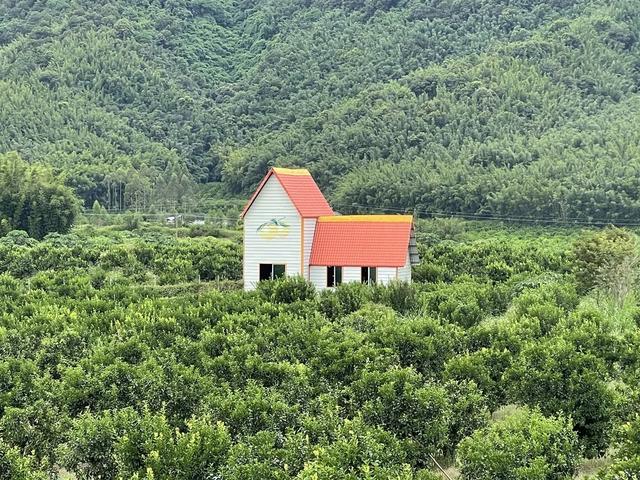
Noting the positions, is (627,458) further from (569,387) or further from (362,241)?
(362,241)

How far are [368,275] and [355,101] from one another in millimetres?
71745

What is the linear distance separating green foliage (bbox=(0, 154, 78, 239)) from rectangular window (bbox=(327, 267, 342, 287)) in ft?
119

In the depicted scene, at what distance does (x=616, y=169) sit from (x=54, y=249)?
48.6 meters

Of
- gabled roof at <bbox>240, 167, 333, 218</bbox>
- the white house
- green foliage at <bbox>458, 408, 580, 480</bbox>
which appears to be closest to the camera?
green foliage at <bbox>458, 408, 580, 480</bbox>

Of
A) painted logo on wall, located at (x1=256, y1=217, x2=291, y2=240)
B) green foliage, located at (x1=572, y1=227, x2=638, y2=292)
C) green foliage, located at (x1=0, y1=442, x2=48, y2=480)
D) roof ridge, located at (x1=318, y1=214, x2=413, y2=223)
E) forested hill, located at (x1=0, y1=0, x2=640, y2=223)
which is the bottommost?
green foliage, located at (x1=0, y1=442, x2=48, y2=480)

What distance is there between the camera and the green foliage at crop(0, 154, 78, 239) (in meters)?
67.1

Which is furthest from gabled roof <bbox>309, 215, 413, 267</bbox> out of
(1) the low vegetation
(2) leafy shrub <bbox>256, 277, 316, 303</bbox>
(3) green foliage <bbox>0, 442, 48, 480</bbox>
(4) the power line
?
(4) the power line

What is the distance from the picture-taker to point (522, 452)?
1485 cm

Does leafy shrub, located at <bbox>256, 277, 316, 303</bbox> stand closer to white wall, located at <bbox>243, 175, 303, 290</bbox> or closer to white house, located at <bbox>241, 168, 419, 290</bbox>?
white house, located at <bbox>241, 168, 419, 290</bbox>

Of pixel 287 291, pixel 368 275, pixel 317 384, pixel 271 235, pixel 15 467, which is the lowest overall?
pixel 15 467

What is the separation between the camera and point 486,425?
18.8 m

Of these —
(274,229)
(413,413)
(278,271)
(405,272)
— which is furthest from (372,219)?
(413,413)

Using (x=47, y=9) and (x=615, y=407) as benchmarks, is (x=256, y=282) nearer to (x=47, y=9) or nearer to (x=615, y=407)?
(x=615, y=407)

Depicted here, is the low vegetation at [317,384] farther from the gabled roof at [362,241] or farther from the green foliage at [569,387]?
the gabled roof at [362,241]
